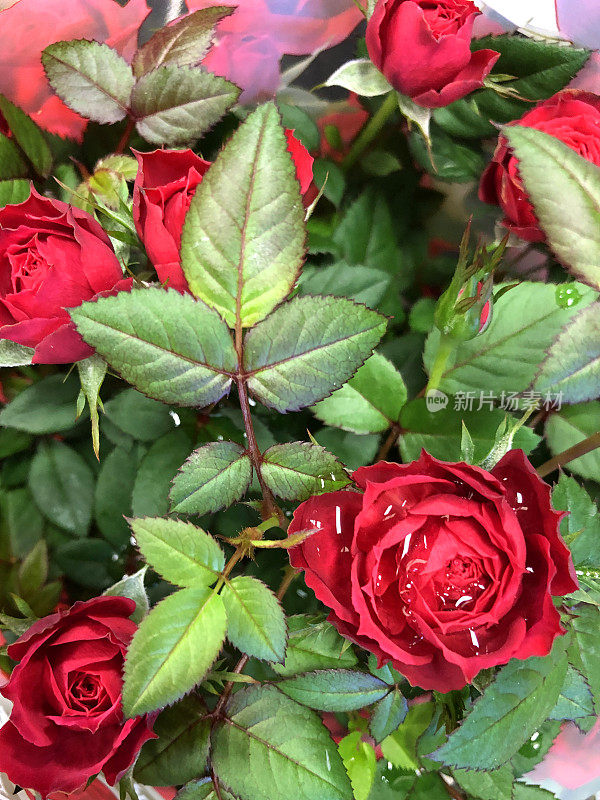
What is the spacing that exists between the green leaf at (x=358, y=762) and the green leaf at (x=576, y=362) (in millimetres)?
266

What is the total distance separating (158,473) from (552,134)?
0.31m

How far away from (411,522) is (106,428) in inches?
9.9

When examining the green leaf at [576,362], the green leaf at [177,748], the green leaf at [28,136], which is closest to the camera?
the green leaf at [576,362]

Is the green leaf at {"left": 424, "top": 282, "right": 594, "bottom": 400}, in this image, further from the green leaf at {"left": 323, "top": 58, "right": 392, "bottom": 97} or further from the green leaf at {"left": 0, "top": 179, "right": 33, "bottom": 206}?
the green leaf at {"left": 0, "top": 179, "right": 33, "bottom": 206}

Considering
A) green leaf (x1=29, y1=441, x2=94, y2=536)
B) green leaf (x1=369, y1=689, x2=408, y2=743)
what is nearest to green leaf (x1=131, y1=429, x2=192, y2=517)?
green leaf (x1=29, y1=441, x2=94, y2=536)

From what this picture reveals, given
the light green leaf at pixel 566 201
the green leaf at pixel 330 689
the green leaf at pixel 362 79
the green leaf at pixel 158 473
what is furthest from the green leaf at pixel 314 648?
the green leaf at pixel 362 79

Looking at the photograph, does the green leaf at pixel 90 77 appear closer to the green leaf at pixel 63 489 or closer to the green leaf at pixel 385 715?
the green leaf at pixel 63 489

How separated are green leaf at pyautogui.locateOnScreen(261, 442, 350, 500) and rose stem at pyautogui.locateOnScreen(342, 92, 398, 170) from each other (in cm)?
25

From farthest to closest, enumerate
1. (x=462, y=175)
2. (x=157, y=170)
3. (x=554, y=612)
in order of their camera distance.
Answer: (x=462, y=175)
(x=157, y=170)
(x=554, y=612)

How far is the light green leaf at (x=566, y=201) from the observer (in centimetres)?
26

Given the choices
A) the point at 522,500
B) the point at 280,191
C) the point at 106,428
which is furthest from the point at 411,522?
the point at 106,428

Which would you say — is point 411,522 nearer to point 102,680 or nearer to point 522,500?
point 522,500

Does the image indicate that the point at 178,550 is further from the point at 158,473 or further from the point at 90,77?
the point at 90,77

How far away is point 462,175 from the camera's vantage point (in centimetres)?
48
